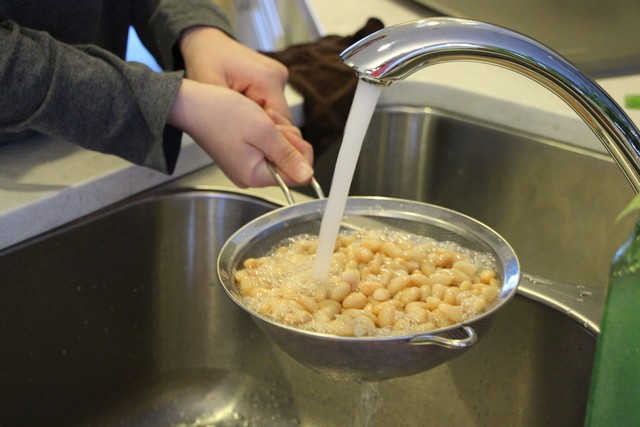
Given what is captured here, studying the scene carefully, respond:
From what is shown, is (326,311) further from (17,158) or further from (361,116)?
(17,158)

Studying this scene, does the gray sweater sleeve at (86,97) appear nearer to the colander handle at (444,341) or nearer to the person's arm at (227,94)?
the person's arm at (227,94)

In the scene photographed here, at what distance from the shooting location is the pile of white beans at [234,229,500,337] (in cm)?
61

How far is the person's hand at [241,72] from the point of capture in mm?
940

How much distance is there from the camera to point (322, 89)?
1116 millimetres

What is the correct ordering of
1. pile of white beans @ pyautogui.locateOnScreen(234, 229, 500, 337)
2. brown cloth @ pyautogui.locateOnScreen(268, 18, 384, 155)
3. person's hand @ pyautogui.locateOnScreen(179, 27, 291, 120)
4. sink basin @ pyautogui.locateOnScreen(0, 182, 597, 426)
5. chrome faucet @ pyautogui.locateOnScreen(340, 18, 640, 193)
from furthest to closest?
brown cloth @ pyautogui.locateOnScreen(268, 18, 384, 155), person's hand @ pyautogui.locateOnScreen(179, 27, 291, 120), sink basin @ pyautogui.locateOnScreen(0, 182, 597, 426), pile of white beans @ pyautogui.locateOnScreen(234, 229, 500, 337), chrome faucet @ pyautogui.locateOnScreen(340, 18, 640, 193)

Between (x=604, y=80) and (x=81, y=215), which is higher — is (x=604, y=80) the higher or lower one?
the higher one

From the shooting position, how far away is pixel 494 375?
2.63 feet

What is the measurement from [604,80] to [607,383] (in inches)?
31.6

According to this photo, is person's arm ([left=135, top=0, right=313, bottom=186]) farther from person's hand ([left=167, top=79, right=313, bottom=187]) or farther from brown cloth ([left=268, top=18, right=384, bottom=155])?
brown cloth ([left=268, top=18, right=384, bottom=155])

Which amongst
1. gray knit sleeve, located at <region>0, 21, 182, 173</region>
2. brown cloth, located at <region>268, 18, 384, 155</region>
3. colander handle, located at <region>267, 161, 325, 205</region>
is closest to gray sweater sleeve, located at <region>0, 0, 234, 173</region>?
gray knit sleeve, located at <region>0, 21, 182, 173</region>

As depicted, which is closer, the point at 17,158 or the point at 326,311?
the point at 326,311

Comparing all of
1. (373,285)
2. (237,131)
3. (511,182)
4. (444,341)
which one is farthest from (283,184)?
(511,182)

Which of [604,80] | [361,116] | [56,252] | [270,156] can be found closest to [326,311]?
[361,116]

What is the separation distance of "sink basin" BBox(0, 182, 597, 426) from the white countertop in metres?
0.02
